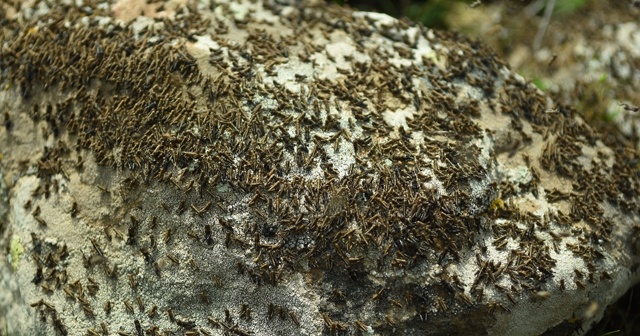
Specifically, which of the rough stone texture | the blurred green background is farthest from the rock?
the blurred green background

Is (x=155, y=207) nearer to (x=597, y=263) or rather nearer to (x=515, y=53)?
(x=597, y=263)

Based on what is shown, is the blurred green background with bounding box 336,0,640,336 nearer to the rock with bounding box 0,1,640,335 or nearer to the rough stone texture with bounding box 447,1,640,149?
the rough stone texture with bounding box 447,1,640,149

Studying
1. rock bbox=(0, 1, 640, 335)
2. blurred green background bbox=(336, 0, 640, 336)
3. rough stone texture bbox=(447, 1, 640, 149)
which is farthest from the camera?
blurred green background bbox=(336, 0, 640, 336)

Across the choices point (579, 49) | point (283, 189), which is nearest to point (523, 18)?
point (579, 49)

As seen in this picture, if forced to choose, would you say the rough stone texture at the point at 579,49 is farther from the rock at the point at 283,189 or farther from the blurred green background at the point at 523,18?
the rock at the point at 283,189

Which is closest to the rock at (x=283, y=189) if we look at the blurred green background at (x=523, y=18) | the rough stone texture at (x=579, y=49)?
the rough stone texture at (x=579, y=49)

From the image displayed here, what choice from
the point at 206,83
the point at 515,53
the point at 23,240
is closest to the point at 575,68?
the point at 515,53

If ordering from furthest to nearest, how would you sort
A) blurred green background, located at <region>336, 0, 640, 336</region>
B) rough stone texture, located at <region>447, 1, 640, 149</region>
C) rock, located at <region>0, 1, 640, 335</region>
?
blurred green background, located at <region>336, 0, 640, 336</region>
rough stone texture, located at <region>447, 1, 640, 149</region>
rock, located at <region>0, 1, 640, 335</region>

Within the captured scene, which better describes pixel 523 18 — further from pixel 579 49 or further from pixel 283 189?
pixel 283 189
